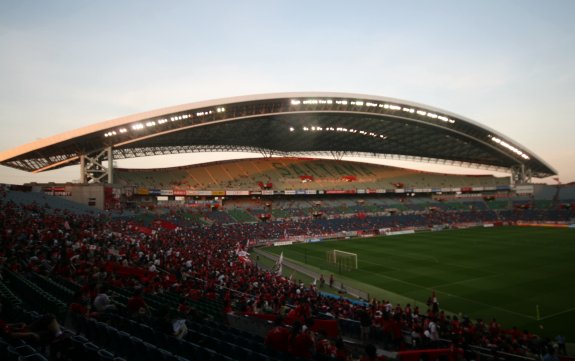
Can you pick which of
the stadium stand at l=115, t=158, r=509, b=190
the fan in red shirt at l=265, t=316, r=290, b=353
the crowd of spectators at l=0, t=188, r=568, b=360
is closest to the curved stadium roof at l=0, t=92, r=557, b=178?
the stadium stand at l=115, t=158, r=509, b=190

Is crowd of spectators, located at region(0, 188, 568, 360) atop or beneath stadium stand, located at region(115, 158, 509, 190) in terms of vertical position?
beneath

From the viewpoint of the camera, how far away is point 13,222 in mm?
21516

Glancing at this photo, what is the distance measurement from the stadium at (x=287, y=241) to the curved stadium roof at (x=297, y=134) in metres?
0.33

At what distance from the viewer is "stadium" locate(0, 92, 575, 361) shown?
27.4ft

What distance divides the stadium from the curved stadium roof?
12.9 inches

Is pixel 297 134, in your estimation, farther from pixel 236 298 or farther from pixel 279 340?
pixel 279 340

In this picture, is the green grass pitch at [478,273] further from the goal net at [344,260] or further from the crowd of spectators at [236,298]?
the crowd of spectators at [236,298]

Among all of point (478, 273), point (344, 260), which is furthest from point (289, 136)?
point (478, 273)

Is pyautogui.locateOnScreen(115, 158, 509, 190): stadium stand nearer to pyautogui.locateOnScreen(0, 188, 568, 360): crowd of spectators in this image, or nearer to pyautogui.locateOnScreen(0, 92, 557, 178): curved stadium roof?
pyautogui.locateOnScreen(0, 92, 557, 178): curved stadium roof

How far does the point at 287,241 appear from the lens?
49656 mm

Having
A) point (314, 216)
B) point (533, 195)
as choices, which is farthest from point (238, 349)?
point (533, 195)

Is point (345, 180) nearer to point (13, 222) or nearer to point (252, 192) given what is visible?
point (252, 192)

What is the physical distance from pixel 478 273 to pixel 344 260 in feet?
37.7

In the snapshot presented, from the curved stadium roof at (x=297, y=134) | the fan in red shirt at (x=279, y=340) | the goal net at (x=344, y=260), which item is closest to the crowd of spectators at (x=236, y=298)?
the fan in red shirt at (x=279, y=340)
